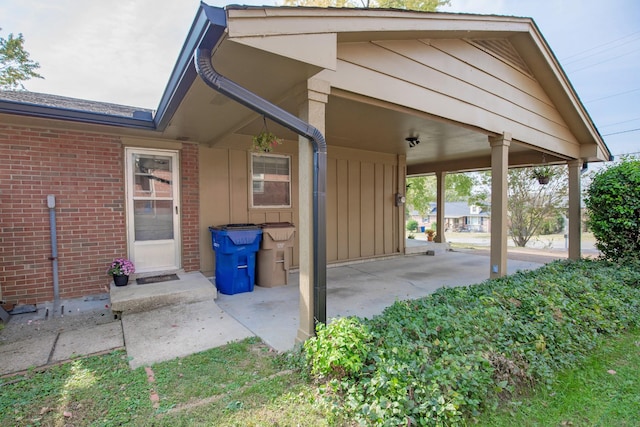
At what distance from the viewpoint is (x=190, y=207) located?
5215mm

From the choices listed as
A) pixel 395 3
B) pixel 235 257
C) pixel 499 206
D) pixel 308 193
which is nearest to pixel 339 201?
pixel 235 257

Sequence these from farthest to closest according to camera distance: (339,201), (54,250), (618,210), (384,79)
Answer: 1. (339,201)
2. (618,210)
3. (54,250)
4. (384,79)

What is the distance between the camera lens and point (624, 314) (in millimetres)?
3555

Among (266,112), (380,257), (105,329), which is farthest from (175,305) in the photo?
(380,257)

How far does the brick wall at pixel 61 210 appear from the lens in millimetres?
3980

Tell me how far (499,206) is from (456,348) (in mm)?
3406

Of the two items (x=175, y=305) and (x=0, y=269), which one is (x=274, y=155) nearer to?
(x=175, y=305)

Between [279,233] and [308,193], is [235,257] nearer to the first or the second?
[279,233]

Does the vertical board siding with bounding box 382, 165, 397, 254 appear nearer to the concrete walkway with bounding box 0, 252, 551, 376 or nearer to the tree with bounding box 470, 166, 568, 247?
the concrete walkway with bounding box 0, 252, 551, 376

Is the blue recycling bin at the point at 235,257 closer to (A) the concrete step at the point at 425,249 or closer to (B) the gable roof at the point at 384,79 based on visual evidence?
(B) the gable roof at the point at 384,79

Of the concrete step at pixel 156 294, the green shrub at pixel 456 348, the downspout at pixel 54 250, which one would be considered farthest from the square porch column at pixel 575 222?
the downspout at pixel 54 250

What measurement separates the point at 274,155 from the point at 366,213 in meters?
2.86

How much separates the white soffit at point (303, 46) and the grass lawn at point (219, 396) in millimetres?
2468

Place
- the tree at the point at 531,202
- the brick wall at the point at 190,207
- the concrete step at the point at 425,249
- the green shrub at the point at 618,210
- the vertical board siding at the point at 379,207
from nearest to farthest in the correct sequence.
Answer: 1. the brick wall at the point at 190,207
2. the green shrub at the point at 618,210
3. the vertical board siding at the point at 379,207
4. the concrete step at the point at 425,249
5. the tree at the point at 531,202
